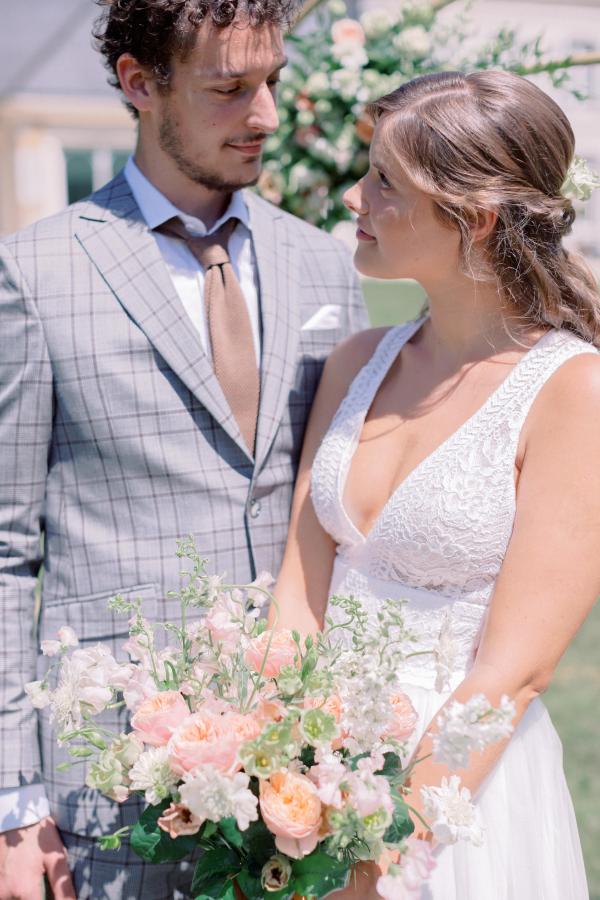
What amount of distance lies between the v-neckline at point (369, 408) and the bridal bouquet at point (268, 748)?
0.55m

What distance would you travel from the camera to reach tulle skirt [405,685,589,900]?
2080 millimetres

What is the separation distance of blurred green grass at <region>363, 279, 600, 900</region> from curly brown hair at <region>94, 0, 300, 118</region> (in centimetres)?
356

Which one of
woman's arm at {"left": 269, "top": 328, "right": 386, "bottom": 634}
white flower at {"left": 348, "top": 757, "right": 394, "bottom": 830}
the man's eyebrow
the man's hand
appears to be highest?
the man's eyebrow

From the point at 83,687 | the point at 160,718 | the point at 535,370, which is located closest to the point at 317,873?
the point at 160,718

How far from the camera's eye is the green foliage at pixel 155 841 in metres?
1.73

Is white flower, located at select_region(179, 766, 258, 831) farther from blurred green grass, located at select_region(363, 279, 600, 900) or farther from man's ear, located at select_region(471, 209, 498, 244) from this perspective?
blurred green grass, located at select_region(363, 279, 600, 900)

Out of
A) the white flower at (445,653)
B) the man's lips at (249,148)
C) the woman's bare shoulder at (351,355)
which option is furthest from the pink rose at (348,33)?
the white flower at (445,653)

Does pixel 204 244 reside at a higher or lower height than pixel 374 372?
higher

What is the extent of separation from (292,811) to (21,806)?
1083 millimetres

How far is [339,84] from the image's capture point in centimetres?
345

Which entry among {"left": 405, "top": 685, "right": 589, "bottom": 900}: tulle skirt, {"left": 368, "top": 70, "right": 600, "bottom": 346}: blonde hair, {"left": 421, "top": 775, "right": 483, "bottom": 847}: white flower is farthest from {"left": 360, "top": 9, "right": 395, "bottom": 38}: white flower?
{"left": 421, "top": 775, "right": 483, "bottom": 847}: white flower

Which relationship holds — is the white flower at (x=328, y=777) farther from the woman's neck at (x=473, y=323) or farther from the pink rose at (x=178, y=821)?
the woman's neck at (x=473, y=323)

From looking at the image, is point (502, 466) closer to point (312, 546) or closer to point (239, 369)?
point (312, 546)

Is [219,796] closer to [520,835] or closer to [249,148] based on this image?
[520,835]
